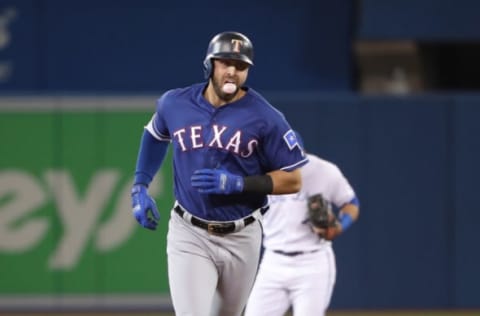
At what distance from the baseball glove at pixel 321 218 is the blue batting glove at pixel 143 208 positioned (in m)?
1.46

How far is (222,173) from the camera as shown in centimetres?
582

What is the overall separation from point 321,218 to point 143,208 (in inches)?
61.2

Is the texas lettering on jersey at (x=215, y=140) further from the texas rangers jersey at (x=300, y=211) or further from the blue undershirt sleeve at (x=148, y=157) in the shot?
the texas rangers jersey at (x=300, y=211)

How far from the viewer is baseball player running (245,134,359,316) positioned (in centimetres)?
741

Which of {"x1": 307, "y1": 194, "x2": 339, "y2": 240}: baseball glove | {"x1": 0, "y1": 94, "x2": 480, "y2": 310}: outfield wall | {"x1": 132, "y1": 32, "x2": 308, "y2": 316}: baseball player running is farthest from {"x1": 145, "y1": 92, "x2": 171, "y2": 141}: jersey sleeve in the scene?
{"x1": 0, "y1": 94, "x2": 480, "y2": 310}: outfield wall

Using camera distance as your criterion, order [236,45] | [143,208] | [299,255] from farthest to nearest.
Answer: [299,255]
[143,208]
[236,45]

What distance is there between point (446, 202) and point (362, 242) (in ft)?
2.82

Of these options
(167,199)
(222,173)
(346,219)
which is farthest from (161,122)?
(167,199)

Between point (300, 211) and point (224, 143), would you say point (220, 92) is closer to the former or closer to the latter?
point (224, 143)

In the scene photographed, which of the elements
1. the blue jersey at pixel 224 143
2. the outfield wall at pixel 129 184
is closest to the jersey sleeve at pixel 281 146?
the blue jersey at pixel 224 143

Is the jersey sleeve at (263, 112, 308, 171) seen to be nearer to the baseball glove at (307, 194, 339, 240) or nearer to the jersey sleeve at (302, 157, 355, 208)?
the baseball glove at (307, 194, 339, 240)

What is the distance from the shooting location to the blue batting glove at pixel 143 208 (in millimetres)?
6145

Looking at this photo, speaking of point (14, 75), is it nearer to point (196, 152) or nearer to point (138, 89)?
point (138, 89)

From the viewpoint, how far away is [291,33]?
12328 millimetres
